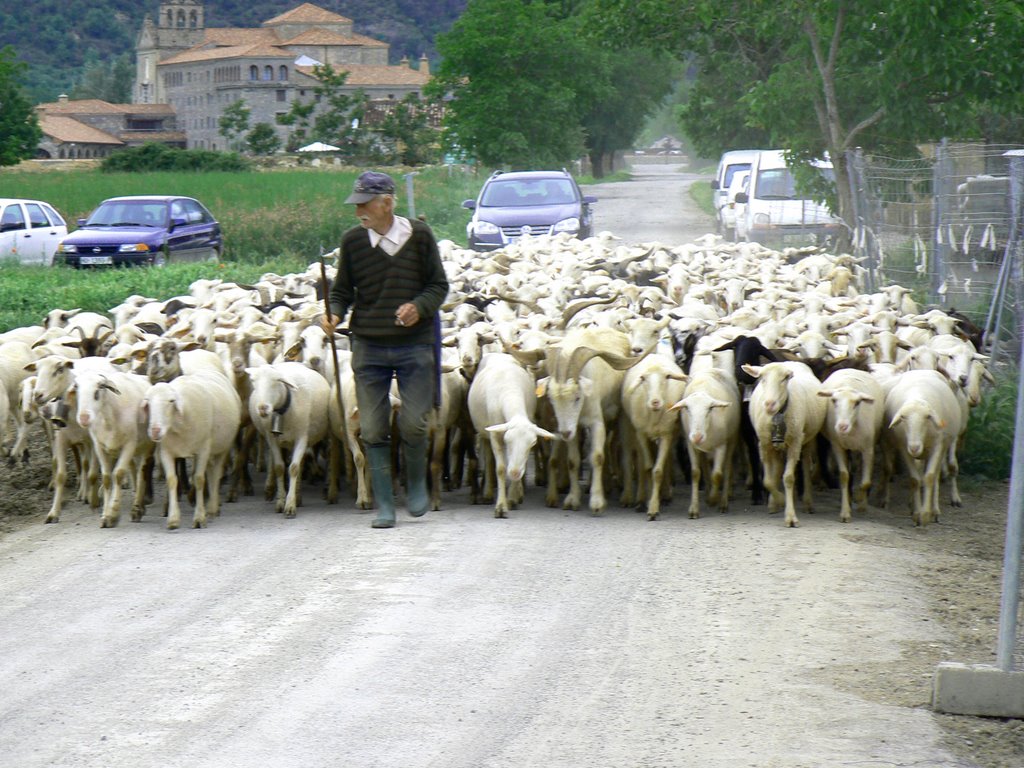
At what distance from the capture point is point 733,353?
36.9 ft

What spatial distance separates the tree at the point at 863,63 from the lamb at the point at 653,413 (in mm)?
10994

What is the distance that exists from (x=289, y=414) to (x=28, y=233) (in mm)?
16782

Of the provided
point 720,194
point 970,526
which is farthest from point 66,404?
point 720,194

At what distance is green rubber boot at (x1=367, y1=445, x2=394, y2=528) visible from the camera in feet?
31.4

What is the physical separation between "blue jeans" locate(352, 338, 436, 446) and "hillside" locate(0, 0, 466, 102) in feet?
415

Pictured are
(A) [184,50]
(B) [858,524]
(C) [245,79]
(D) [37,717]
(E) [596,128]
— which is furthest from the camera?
(A) [184,50]

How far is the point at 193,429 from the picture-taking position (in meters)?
10.0

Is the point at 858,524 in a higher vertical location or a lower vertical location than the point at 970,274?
lower

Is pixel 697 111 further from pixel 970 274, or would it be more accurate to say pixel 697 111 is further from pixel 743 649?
pixel 743 649

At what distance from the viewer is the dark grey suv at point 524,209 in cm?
2459

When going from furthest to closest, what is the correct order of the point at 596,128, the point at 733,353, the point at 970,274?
the point at 596,128
the point at 970,274
the point at 733,353

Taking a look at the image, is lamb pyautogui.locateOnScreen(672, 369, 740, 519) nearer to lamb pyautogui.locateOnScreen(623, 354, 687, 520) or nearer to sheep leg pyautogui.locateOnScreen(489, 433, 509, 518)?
lamb pyautogui.locateOnScreen(623, 354, 687, 520)

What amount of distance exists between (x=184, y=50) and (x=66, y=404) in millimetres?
143648

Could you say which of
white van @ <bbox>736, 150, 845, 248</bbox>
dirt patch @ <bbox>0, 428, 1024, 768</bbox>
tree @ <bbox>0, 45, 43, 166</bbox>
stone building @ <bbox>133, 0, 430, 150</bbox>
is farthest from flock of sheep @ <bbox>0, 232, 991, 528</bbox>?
stone building @ <bbox>133, 0, 430, 150</bbox>
